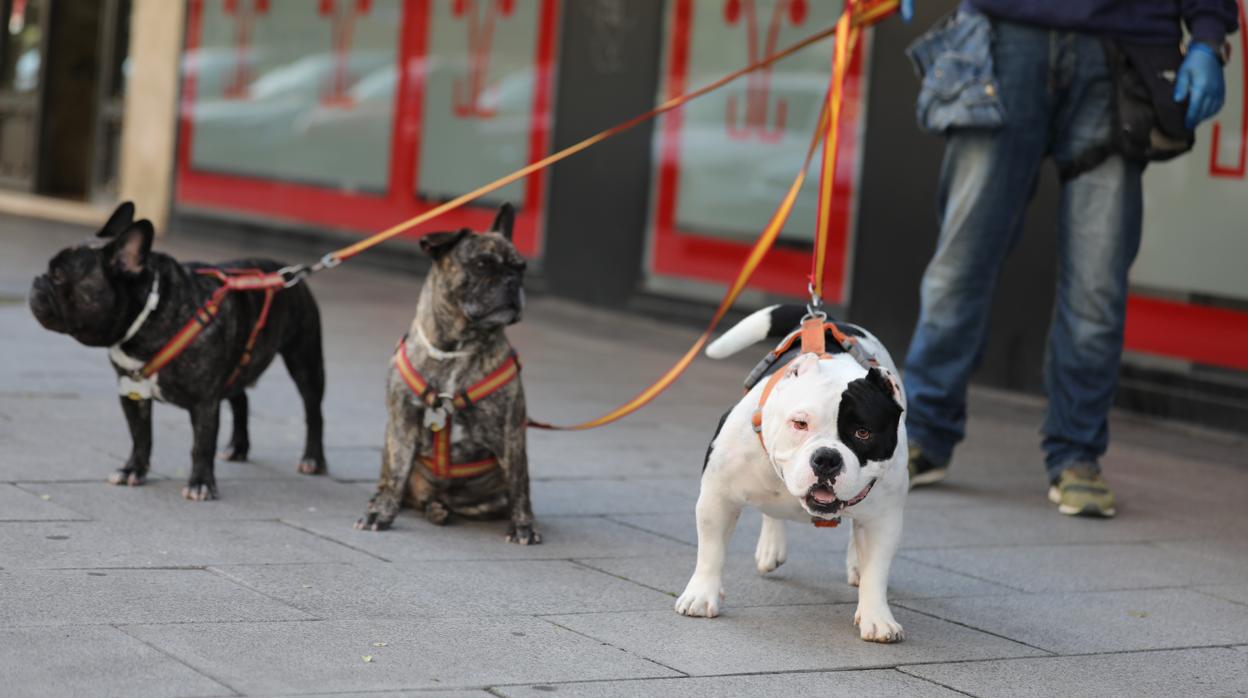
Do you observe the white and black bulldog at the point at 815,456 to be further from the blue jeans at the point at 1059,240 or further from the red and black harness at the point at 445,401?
the blue jeans at the point at 1059,240

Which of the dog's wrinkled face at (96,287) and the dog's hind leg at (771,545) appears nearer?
the dog's hind leg at (771,545)

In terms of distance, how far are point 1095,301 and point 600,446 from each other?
2.03m

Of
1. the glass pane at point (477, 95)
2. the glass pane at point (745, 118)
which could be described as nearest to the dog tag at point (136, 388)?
the glass pane at point (745, 118)

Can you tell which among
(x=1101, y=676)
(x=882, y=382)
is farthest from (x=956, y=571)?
(x=882, y=382)

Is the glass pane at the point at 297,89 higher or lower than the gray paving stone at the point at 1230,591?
higher

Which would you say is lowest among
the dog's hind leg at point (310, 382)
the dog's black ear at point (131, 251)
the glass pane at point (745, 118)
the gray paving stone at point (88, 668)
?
the gray paving stone at point (88, 668)

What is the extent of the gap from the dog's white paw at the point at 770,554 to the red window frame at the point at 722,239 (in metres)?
4.99

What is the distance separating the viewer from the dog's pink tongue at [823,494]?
3.75 meters

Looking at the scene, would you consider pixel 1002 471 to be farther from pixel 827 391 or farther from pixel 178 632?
pixel 178 632

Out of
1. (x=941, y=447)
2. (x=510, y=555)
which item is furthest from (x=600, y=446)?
(x=510, y=555)

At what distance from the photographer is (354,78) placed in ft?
44.4

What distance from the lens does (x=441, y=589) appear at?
439 centimetres

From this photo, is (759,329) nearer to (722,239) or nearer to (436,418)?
(436,418)

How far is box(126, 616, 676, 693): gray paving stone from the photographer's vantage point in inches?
139
